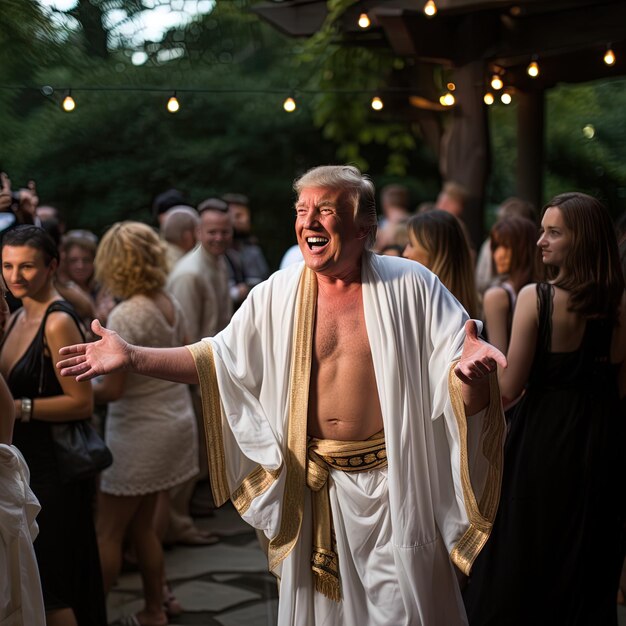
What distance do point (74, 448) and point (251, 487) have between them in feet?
3.39

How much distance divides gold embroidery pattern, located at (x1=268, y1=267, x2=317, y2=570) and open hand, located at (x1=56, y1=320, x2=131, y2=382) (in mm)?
592

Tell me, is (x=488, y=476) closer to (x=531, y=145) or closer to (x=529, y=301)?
(x=529, y=301)

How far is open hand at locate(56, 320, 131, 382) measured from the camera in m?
3.37

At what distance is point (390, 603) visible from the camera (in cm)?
351

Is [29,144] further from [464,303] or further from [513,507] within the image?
[513,507]

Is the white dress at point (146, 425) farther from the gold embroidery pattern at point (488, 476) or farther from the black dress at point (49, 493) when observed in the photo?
the gold embroidery pattern at point (488, 476)

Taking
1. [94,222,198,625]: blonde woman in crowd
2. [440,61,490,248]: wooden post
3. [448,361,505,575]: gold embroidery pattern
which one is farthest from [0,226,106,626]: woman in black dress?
[440,61,490,248]: wooden post

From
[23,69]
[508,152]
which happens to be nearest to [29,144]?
[23,69]

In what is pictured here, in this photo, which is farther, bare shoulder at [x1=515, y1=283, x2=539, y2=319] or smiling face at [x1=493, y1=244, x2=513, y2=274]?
smiling face at [x1=493, y1=244, x2=513, y2=274]

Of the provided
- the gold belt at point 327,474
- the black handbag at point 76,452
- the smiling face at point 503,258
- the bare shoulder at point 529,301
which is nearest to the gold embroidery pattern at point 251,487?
the gold belt at point 327,474

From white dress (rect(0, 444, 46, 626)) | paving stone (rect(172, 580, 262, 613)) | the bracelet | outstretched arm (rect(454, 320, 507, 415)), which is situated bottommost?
paving stone (rect(172, 580, 262, 613))

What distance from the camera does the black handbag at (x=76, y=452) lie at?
14.3 feet

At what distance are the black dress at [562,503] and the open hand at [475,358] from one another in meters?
0.97

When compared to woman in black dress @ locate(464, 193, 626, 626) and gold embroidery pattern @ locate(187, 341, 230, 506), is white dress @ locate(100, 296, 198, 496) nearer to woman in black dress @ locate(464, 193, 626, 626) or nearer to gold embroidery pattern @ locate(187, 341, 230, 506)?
gold embroidery pattern @ locate(187, 341, 230, 506)
